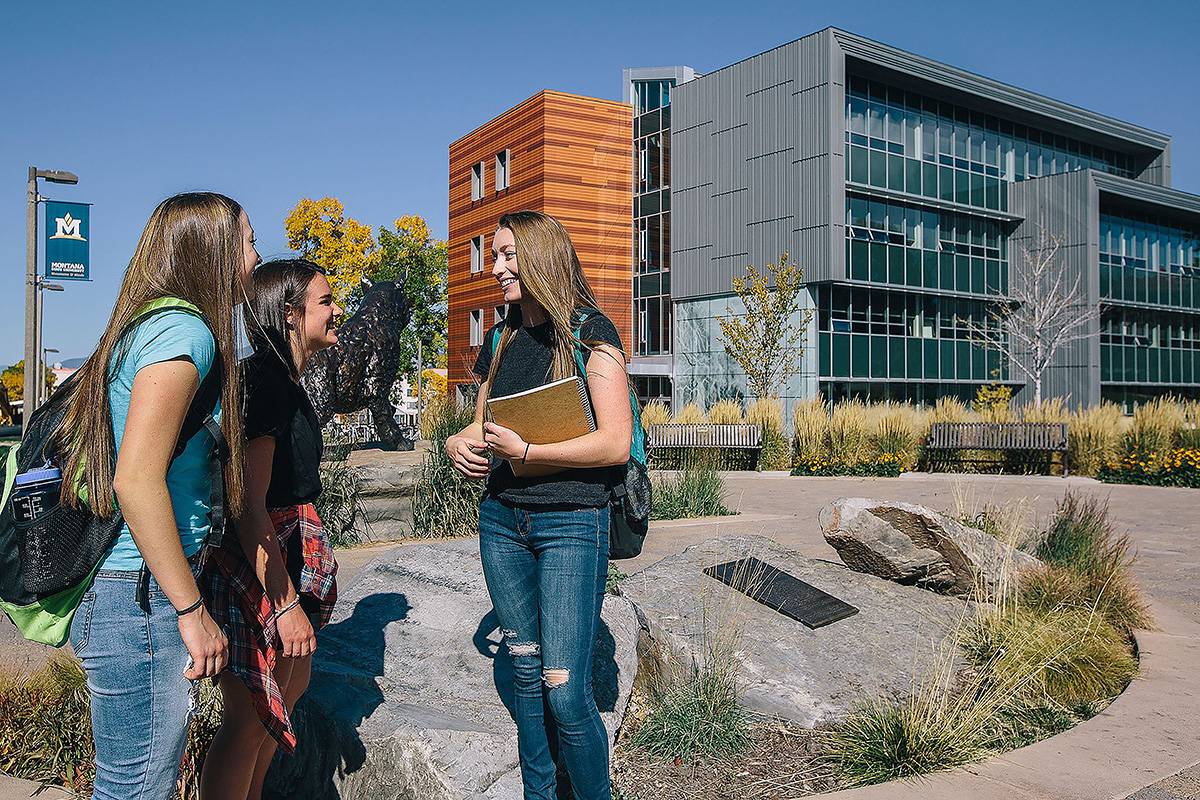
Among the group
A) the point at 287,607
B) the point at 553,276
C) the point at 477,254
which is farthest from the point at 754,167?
the point at 287,607

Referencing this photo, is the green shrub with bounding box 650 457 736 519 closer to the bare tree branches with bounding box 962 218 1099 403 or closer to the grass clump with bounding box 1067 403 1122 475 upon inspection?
the grass clump with bounding box 1067 403 1122 475

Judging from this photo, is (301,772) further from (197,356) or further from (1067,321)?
(1067,321)

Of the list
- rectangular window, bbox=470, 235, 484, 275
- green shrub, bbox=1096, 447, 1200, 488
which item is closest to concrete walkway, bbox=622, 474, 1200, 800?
green shrub, bbox=1096, 447, 1200, 488

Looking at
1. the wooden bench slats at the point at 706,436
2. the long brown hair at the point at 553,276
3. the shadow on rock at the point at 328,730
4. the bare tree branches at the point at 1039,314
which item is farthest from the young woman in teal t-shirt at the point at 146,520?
the bare tree branches at the point at 1039,314

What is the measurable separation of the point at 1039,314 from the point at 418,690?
32028mm

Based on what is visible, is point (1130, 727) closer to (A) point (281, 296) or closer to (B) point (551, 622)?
(B) point (551, 622)

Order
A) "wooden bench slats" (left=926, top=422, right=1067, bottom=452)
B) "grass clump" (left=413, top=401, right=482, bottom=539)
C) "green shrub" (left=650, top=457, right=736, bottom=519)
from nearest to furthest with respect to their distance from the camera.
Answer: "grass clump" (left=413, top=401, right=482, bottom=539)
"green shrub" (left=650, top=457, right=736, bottom=519)
"wooden bench slats" (left=926, top=422, right=1067, bottom=452)

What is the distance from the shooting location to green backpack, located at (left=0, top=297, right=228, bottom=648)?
2016 millimetres

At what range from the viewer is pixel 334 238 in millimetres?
32562

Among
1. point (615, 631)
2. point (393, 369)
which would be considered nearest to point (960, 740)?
point (615, 631)

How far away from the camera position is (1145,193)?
115 ft

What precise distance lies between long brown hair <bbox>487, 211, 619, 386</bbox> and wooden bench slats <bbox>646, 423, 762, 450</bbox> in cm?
1707

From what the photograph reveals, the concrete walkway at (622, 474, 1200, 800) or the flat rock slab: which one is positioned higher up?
the flat rock slab

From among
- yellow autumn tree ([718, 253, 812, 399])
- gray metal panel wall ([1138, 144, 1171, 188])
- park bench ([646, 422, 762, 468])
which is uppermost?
gray metal panel wall ([1138, 144, 1171, 188])
